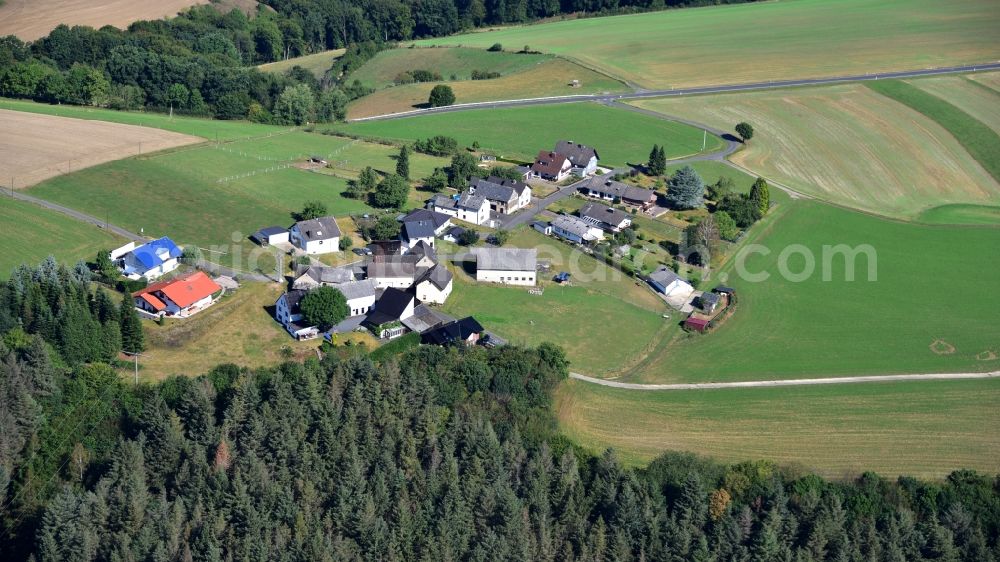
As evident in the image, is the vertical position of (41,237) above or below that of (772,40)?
below

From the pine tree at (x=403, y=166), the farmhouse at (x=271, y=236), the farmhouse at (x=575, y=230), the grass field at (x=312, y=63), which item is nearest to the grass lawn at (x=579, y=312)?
the farmhouse at (x=575, y=230)

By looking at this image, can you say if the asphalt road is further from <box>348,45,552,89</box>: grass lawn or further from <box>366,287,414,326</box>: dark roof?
<box>366,287,414,326</box>: dark roof

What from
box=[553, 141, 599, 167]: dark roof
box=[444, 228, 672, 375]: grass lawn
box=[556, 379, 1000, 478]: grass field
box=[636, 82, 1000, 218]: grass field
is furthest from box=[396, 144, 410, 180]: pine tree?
box=[556, 379, 1000, 478]: grass field

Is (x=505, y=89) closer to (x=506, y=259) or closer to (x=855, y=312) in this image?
(x=506, y=259)

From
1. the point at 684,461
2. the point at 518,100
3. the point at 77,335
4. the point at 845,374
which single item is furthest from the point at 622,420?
the point at 518,100

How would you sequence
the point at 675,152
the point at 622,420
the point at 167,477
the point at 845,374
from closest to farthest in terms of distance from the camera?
1. the point at 167,477
2. the point at 622,420
3. the point at 845,374
4. the point at 675,152

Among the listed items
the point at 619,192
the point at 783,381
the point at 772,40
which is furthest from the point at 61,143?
the point at 772,40

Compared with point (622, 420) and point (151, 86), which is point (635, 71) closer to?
point (151, 86)
